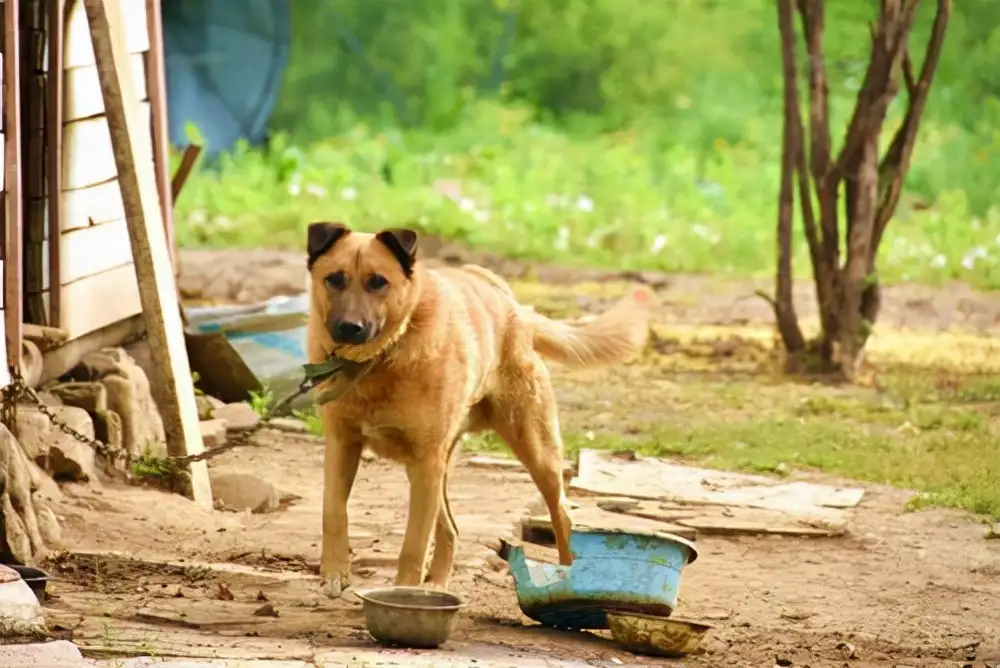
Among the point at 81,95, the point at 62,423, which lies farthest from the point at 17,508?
the point at 81,95

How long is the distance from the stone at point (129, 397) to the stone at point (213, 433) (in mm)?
416

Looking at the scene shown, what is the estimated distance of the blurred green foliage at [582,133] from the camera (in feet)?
63.6

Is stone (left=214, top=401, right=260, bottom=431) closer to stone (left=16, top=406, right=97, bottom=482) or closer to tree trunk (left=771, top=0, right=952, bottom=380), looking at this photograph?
stone (left=16, top=406, right=97, bottom=482)

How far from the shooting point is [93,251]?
31.0 ft

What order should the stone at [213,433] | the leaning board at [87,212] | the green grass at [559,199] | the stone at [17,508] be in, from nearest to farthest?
the stone at [17,508], the leaning board at [87,212], the stone at [213,433], the green grass at [559,199]

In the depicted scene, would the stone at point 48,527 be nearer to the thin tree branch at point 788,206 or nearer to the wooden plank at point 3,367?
the wooden plank at point 3,367

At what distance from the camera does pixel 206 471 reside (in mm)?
8445

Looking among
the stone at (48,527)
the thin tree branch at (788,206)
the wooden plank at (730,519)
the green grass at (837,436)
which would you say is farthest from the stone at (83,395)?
the thin tree branch at (788,206)

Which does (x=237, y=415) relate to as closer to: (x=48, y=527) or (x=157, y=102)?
(x=157, y=102)

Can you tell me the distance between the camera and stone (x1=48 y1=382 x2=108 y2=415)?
8.38m

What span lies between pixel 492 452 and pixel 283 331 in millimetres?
1951

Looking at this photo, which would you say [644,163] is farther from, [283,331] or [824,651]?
[824,651]

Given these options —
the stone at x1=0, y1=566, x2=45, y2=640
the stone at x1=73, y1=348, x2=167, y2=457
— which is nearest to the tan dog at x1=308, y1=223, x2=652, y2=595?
the stone at x1=0, y1=566, x2=45, y2=640

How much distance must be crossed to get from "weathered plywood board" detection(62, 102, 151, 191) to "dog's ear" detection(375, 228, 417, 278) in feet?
9.84
